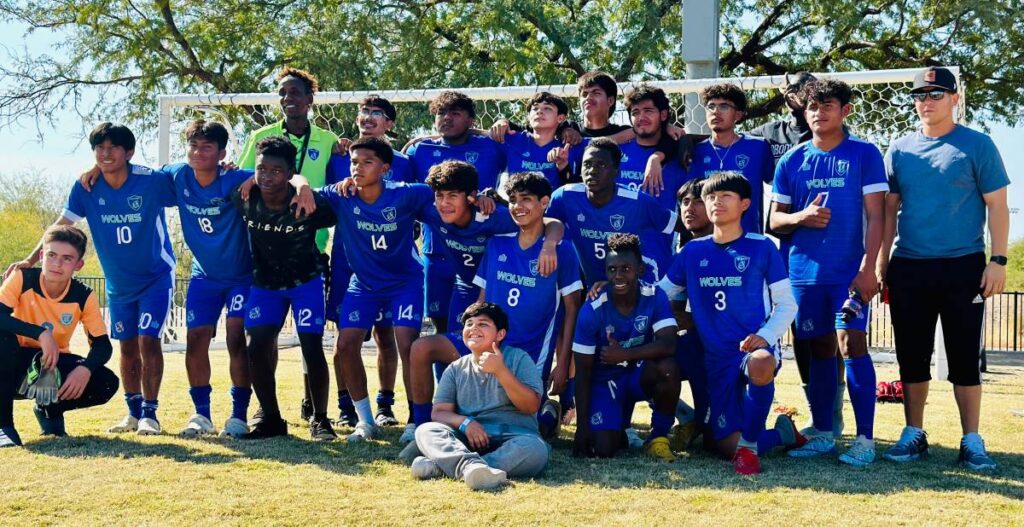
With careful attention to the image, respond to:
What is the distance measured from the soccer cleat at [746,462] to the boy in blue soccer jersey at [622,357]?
420mm

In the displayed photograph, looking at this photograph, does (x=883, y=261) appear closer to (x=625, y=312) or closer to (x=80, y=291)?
(x=625, y=312)

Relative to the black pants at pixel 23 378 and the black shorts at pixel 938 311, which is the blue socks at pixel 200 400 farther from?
the black shorts at pixel 938 311

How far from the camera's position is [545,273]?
566 cm

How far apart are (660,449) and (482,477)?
1.31 meters

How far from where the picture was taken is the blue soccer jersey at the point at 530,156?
6.76m

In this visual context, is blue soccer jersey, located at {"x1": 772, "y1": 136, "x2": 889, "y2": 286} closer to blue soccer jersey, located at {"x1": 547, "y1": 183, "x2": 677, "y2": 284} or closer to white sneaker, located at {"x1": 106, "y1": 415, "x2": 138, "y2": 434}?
blue soccer jersey, located at {"x1": 547, "y1": 183, "x2": 677, "y2": 284}

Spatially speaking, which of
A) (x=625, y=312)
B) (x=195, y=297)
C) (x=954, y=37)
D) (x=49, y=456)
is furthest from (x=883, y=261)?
(x=954, y=37)

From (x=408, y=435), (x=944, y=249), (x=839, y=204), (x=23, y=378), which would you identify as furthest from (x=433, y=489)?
(x=23, y=378)

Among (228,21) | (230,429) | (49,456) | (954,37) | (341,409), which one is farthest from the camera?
(228,21)

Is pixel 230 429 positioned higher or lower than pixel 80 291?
lower

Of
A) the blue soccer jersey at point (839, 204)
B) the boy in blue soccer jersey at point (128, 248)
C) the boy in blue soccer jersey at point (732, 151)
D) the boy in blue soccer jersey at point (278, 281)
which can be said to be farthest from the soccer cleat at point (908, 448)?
the boy in blue soccer jersey at point (128, 248)

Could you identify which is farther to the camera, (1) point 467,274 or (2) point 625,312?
(1) point 467,274

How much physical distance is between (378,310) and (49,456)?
1991mm

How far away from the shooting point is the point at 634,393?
5668mm
